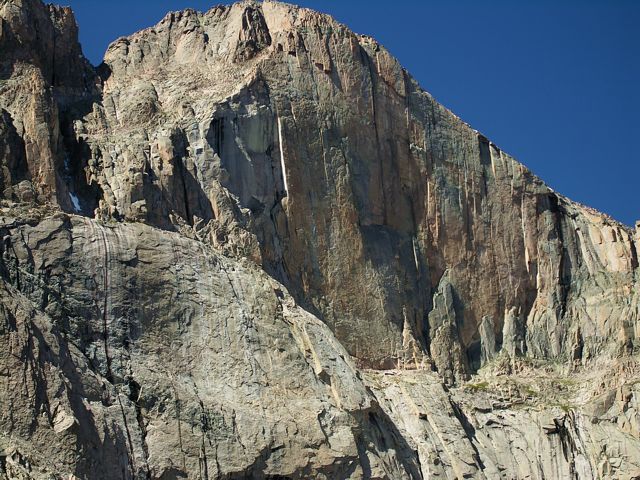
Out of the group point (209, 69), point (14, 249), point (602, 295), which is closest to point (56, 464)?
point (14, 249)

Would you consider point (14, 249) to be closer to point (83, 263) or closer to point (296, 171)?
point (83, 263)

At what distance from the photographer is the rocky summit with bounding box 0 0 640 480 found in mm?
65625

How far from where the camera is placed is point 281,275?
76.9 metres

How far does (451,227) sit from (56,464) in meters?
28.2

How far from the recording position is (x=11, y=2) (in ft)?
254

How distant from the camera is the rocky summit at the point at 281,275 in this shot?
65625 millimetres

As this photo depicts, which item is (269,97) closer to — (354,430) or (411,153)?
(411,153)


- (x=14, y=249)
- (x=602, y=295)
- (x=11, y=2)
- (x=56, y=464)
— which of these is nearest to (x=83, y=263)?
(x=14, y=249)

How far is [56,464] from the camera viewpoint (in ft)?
197

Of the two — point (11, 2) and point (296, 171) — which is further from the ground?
point (11, 2)

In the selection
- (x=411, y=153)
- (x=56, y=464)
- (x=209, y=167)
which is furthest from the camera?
(x=411, y=153)

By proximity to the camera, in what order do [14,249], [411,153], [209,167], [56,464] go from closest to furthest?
[56,464]
[14,249]
[209,167]
[411,153]

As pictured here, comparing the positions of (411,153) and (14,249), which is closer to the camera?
(14,249)

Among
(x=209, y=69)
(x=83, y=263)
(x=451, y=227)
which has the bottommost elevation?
(x=83, y=263)
